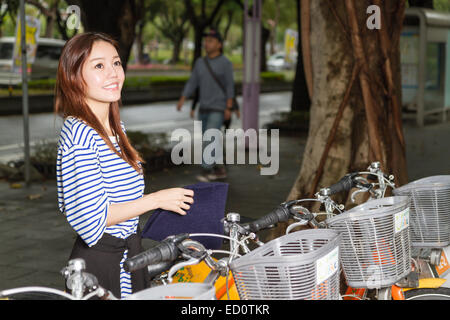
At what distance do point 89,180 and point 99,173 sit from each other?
7 cm

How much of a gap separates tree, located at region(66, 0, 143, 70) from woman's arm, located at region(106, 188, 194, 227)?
7.48 m

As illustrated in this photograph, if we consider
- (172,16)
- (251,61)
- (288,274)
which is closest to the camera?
(288,274)

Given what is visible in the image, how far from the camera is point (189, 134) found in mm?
15078

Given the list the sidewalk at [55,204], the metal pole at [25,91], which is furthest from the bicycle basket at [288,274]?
the metal pole at [25,91]

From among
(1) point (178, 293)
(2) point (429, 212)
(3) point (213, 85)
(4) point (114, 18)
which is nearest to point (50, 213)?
(3) point (213, 85)

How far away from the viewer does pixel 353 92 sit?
17.3ft

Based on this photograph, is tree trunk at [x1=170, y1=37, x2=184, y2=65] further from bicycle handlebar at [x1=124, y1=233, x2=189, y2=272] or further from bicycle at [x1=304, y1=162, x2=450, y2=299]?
bicycle handlebar at [x1=124, y1=233, x2=189, y2=272]

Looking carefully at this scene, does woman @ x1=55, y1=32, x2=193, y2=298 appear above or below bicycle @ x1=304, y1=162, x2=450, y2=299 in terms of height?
above

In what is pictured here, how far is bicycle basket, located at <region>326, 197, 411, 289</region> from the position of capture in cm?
287

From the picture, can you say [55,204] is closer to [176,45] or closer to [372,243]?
[372,243]

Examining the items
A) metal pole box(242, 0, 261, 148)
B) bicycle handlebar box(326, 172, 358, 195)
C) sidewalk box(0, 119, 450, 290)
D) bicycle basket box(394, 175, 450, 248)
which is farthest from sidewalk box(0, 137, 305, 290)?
bicycle basket box(394, 175, 450, 248)

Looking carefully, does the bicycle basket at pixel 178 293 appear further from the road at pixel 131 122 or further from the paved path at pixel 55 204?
the road at pixel 131 122
